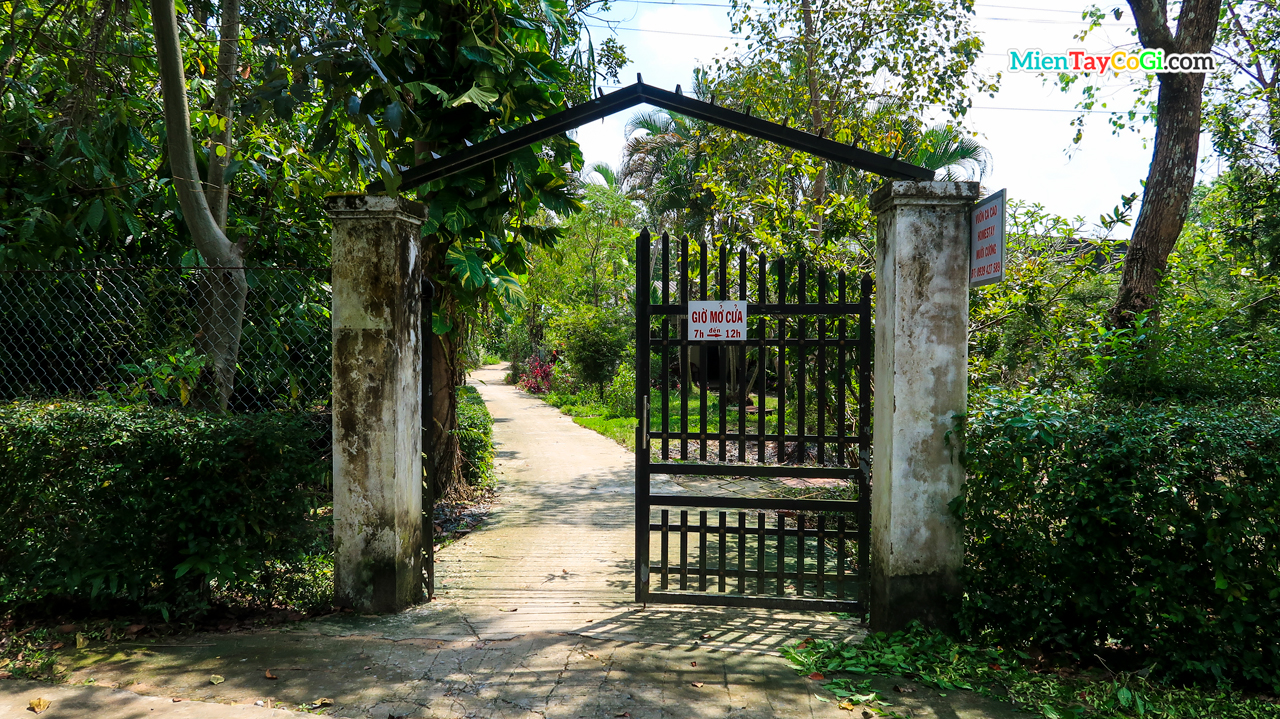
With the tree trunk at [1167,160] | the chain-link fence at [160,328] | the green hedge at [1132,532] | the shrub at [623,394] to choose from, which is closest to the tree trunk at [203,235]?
the chain-link fence at [160,328]

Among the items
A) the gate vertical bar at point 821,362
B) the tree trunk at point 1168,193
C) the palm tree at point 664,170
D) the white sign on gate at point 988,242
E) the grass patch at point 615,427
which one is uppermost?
the palm tree at point 664,170

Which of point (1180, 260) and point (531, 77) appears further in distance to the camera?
point (1180, 260)

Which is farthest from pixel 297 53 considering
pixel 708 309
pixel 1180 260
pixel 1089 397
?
pixel 1180 260

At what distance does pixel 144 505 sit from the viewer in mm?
4098

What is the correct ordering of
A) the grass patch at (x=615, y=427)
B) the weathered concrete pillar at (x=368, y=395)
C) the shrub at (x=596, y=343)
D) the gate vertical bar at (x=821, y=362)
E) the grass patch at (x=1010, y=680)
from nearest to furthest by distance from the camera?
the grass patch at (x=1010, y=680) → the weathered concrete pillar at (x=368, y=395) → the gate vertical bar at (x=821, y=362) → the grass patch at (x=615, y=427) → the shrub at (x=596, y=343)

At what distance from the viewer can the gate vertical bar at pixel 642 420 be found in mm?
4516

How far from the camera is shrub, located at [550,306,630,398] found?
21094mm

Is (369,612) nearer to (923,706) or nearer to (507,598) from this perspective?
(507,598)

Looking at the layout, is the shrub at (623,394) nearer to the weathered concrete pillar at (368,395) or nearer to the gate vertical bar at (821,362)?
the gate vertical bar at (821,362)

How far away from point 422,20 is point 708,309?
361 cm

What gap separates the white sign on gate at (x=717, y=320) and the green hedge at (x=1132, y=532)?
1.54 m

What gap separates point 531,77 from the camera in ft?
19.3

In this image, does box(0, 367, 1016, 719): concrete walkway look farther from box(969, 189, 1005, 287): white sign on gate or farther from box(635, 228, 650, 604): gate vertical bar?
box(969, 189, 1005, 287): white sign on gate

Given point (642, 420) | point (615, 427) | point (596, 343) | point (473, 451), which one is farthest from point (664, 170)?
point (642, 420)
